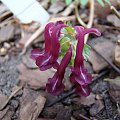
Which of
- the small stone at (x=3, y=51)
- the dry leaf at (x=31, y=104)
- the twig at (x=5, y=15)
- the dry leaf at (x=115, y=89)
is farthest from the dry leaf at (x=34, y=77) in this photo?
the twig at (x=5, y=15)

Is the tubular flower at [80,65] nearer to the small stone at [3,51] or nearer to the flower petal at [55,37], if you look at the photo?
the flower petal at [55,37]

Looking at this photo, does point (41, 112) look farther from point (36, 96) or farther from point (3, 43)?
point (3, 43)

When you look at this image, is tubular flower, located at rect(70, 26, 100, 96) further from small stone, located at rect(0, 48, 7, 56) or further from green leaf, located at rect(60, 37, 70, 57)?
small stone, located at rect(0, 48, 7, 56)

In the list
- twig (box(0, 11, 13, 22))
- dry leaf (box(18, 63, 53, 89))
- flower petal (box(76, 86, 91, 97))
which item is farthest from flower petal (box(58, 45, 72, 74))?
twig (box(0, 11, 13, 22))

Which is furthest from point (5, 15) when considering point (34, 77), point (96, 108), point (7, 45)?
point (96, 108)

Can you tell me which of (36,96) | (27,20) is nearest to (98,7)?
(27,20)

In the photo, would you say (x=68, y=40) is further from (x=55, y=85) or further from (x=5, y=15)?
(x=5, y=15)

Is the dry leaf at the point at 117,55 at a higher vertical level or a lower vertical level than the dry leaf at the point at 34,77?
lower
